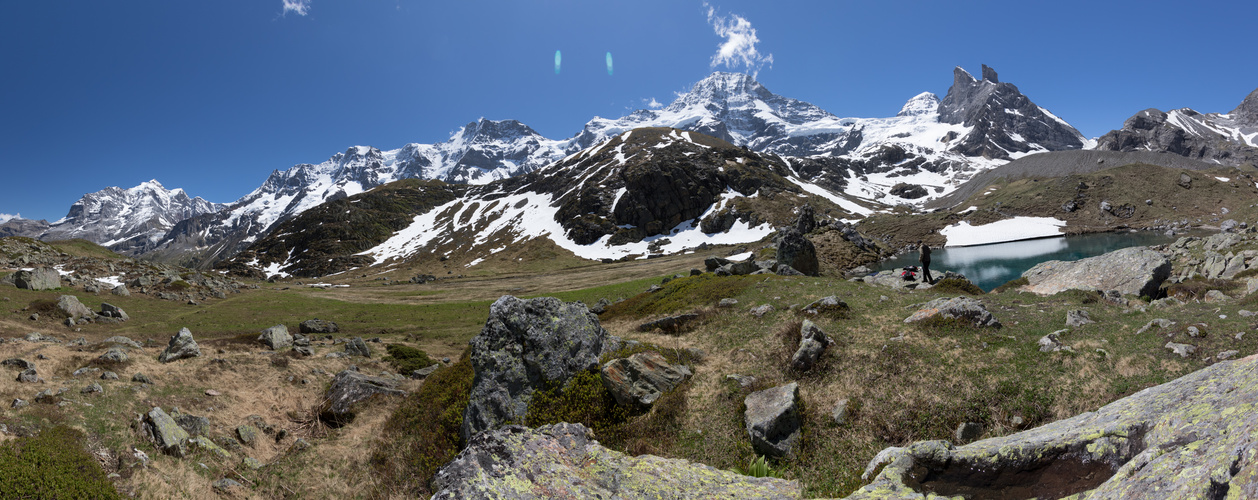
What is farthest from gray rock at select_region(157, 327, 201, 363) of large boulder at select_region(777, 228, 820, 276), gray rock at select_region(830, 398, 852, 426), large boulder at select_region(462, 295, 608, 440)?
large boulder at select_region(777, 228, 820, 276)

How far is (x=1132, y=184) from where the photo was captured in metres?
136

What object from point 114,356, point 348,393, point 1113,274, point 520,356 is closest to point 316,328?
point 114,356

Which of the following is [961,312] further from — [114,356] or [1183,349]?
[114,356]

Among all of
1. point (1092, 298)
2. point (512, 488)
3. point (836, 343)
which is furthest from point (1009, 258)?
point (512, 488)

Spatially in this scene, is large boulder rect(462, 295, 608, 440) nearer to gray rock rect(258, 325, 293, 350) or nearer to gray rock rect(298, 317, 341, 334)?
gray rock rect(258, 325, 293, 350)

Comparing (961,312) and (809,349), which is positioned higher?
(961,312)

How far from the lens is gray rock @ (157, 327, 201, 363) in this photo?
2061 centimetres

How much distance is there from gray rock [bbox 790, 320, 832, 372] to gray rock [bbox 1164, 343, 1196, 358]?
29.0 ft

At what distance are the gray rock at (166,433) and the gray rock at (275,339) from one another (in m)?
13.9

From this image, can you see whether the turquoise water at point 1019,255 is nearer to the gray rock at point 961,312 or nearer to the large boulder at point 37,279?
the gray rock at point 961,312

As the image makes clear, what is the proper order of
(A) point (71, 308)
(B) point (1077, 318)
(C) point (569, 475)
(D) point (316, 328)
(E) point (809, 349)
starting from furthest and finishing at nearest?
(D) point (316, 328), (A) point (71, 308), (B) point (1077, 318), (E) point (809, 349), (C) point (569, 475)

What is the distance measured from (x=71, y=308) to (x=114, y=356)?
24.6 metres

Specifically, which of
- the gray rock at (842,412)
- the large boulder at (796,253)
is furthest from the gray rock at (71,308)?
the large boulder at (796,253)

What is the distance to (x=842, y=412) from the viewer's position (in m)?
11.7
